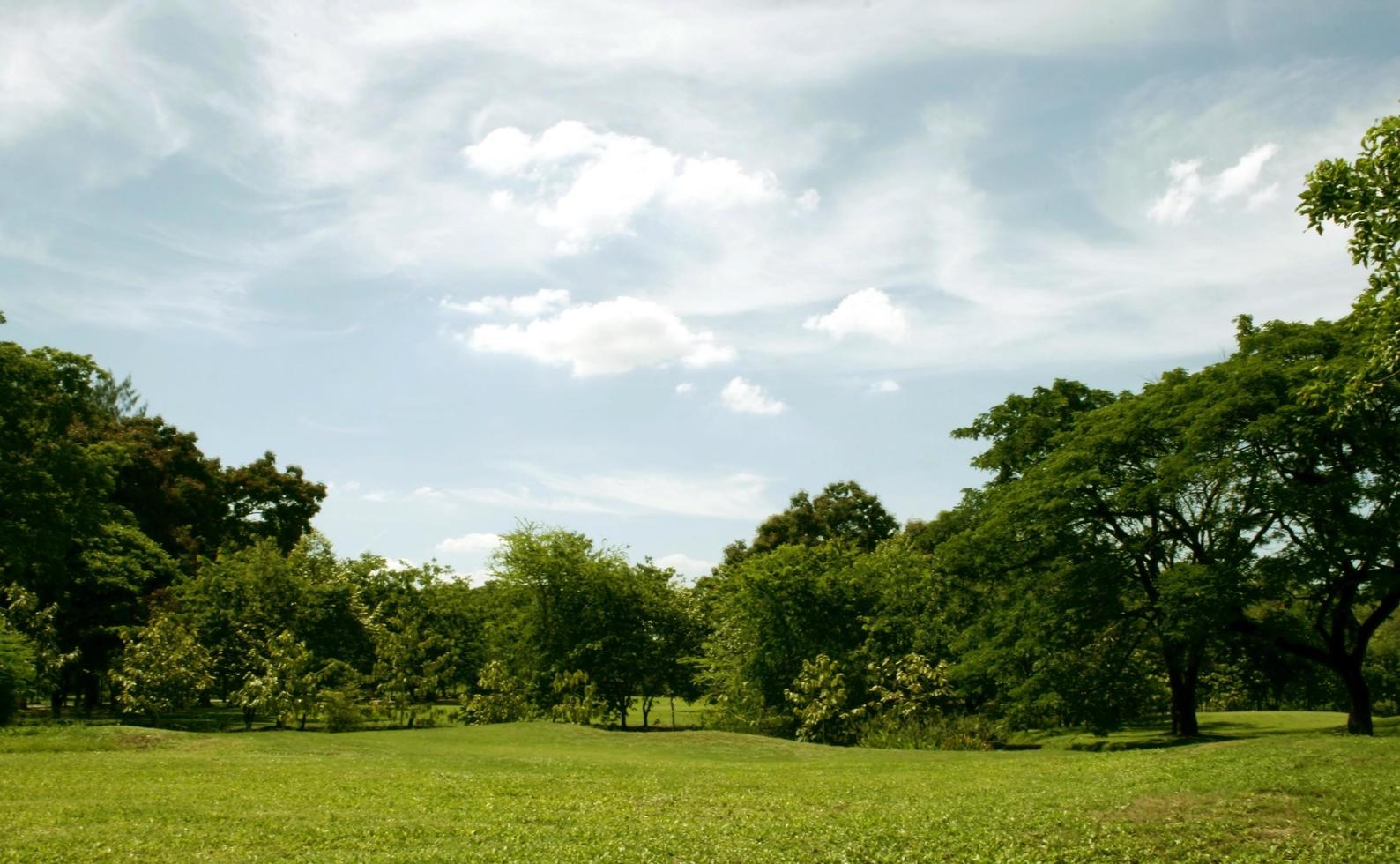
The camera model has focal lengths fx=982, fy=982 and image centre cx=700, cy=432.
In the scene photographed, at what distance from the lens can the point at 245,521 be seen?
46094mm

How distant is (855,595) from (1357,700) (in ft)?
49.5

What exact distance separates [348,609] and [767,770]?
22.3m

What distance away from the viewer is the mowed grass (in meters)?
10.7

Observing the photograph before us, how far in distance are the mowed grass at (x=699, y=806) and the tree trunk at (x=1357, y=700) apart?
577 centimetres

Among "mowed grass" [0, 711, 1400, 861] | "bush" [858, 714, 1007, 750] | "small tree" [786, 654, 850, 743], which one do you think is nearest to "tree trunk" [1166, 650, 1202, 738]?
A: "bush" [858, 714, 1007, 750]

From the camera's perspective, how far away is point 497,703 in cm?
3375

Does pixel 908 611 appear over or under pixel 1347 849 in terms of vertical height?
over

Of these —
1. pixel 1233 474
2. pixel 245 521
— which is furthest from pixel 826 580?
pixel 245 521

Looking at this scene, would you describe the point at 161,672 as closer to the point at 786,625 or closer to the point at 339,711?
the point at 339,711

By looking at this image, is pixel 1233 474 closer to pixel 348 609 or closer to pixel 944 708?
pixel 944 708

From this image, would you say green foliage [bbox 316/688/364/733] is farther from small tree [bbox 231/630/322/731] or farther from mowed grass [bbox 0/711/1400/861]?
mowed grass [bbox 0/711/1400/861]

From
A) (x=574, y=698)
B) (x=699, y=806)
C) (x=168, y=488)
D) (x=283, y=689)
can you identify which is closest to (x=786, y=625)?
(x=574, y=698)

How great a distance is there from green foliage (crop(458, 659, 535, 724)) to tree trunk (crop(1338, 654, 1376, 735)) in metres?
24.1

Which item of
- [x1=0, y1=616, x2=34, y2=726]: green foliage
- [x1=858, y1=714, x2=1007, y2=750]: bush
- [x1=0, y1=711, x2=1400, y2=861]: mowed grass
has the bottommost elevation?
[x1=858, y1=714, x2=1007, y2=750]: bush
